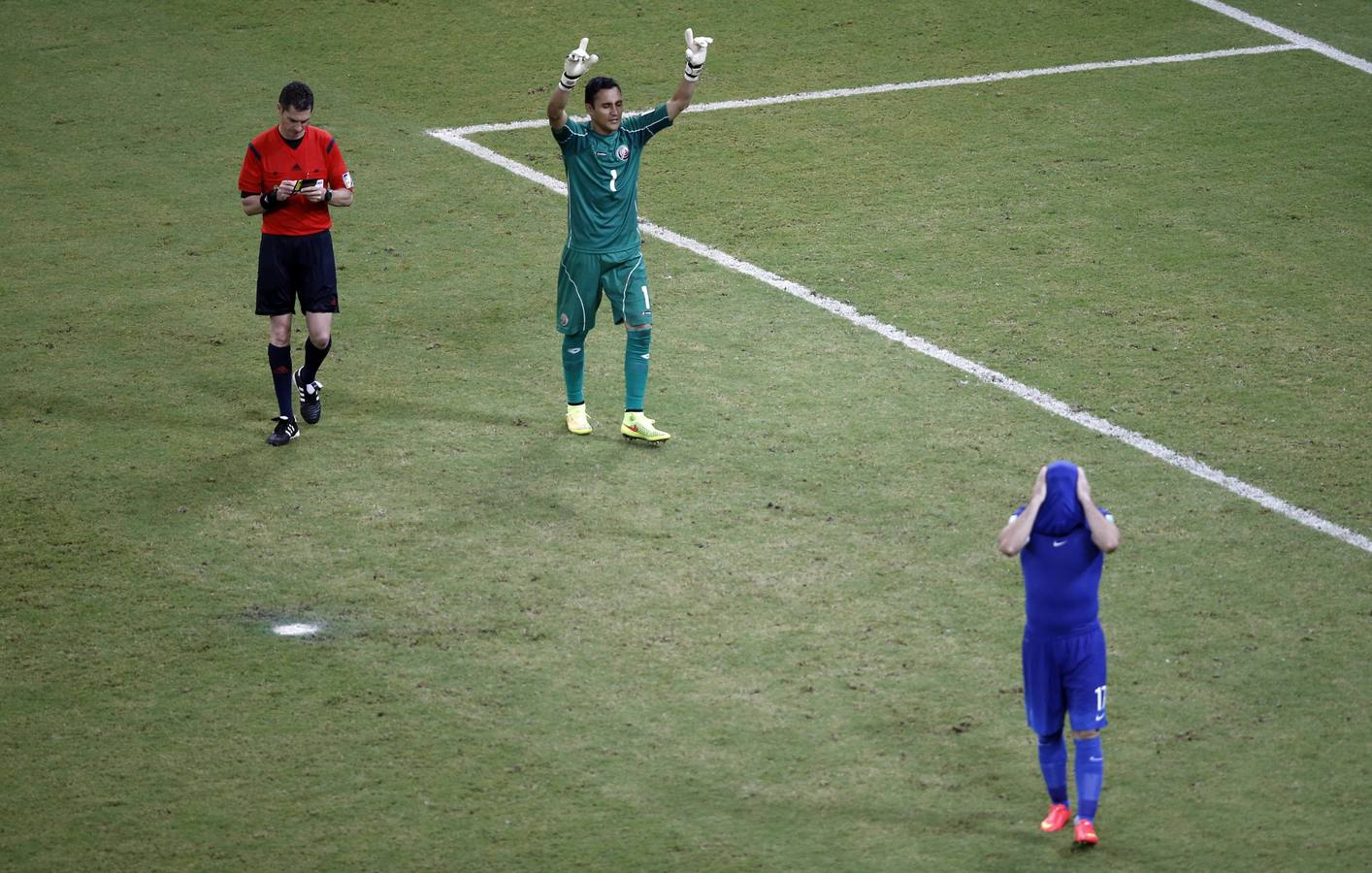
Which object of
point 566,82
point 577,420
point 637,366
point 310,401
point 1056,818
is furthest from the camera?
point 310,401

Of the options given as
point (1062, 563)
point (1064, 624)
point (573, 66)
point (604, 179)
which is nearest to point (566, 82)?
point (573, 66)

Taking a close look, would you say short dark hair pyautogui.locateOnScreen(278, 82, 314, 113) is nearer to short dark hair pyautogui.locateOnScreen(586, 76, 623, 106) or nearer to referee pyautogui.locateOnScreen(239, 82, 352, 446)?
referee pyautogui.locateOnScreen(239, 82, 352, 446)

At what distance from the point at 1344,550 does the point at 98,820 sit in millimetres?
6764

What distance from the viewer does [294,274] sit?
420 inches

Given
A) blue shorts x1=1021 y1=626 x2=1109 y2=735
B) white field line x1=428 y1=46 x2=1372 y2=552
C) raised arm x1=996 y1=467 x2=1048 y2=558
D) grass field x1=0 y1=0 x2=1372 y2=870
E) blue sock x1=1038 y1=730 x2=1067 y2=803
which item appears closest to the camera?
raised arm x1=996 y1=467 x2=1048 y2=558

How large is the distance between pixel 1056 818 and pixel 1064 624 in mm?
897

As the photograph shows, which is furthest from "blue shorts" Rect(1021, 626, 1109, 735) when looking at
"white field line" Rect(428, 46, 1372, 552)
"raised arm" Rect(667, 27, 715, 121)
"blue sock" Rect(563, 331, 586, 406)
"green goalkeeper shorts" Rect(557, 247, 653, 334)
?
"raised arm" Rect(667, 27, 715, 121)

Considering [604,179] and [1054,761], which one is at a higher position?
[604,179]

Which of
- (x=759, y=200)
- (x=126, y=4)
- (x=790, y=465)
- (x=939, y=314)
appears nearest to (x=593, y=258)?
(x=790, y=465)

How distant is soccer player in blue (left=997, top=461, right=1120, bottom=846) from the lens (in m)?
6.75

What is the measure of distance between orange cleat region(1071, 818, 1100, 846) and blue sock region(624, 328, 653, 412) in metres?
4.53

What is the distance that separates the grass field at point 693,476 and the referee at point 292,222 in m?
0.62

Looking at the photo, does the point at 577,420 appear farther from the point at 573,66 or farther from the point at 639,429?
the point at 573,66

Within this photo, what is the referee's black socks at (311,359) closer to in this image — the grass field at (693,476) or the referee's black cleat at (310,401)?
the referee's black cleat at (310,401)
